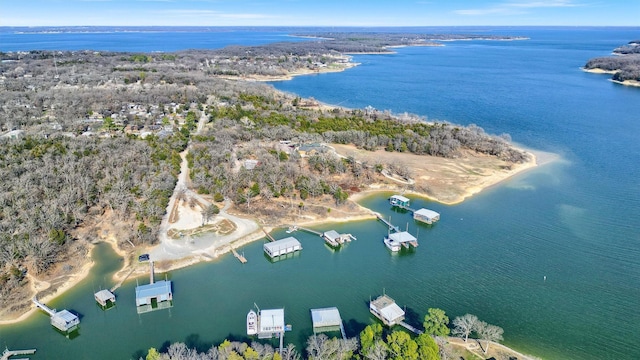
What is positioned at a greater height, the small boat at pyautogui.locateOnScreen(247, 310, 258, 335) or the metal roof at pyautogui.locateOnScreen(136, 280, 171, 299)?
the metal roof at pyautogui.locateOnScreen(136, 280, 171, 299)

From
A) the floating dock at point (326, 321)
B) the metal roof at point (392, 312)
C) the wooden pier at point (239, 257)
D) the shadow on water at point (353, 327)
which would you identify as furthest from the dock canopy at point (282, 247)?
the metal roof at point (392, 312)

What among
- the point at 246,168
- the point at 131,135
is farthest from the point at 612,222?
the point at 131,135

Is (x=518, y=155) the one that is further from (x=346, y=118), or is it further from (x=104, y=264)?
(x=104, y=264)

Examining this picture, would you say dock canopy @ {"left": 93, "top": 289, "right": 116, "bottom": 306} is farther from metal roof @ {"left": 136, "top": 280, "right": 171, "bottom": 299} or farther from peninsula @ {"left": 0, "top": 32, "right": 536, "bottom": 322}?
peninsula @ {"left": 0, "top": 32, "right": 536, "bottom": 322}

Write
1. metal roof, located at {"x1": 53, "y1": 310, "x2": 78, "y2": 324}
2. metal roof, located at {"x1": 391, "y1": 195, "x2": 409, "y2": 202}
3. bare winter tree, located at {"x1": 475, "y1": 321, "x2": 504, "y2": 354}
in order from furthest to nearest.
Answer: metal roof, located at {"x1": 391, "y1": 195, "x2": 409, "y2": 202} → metal roof, located at {"x1": 53, "y1": 310, "x2": 78, "y2": 324} → bare winter tree, located at {"x1": 475, "y1": 321, "x2": 504, "y2": 354}

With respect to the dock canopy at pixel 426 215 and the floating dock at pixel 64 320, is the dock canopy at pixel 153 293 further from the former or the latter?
the dock canopy at pixel 426 215

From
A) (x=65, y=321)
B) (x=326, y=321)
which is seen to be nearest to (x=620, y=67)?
(x=326, y=321)

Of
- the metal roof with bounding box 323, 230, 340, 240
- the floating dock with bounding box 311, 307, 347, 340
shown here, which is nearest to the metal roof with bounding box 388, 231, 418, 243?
the metal roof with bounding box 323, 230, 340, 240
